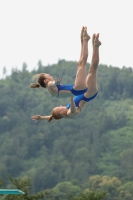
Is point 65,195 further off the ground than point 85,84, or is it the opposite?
point 85,84

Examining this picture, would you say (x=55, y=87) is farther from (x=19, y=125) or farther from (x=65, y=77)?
(x=65, y=77)

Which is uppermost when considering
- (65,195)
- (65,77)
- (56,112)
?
(65,77)

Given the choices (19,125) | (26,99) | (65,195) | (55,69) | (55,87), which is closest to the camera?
(55,87)

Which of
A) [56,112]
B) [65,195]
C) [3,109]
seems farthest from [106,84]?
[56,112]

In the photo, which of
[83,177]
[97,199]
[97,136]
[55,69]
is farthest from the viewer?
[55,69]

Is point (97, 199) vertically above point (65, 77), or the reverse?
point (65, 77)

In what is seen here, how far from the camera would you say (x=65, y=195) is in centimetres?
12169

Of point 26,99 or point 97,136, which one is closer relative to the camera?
point 97,136

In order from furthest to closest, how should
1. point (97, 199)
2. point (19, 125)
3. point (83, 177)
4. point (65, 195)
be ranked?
point (19, 125) → point (83, 177) → point (65, 195) → point (97, 199)

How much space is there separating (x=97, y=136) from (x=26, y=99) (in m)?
26.5

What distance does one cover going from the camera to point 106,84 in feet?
586

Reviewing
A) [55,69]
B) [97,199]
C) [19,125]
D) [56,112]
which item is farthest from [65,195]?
[56,112]

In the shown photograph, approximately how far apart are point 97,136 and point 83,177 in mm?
18088

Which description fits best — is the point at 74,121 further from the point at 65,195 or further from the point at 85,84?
the point at 85,84
